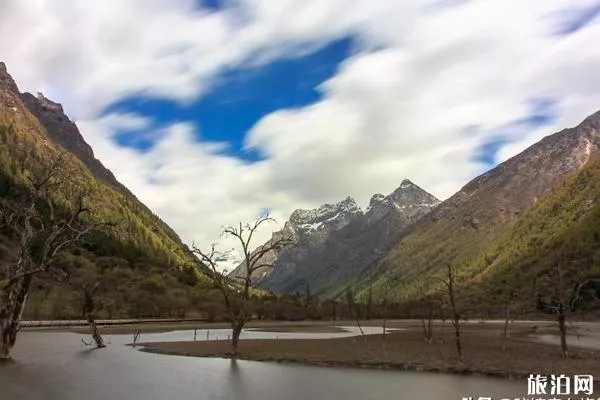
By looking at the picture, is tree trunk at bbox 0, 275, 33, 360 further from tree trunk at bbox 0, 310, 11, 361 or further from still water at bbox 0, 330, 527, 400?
still water at bbox 0, 330, 527, 400

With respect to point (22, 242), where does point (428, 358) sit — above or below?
below

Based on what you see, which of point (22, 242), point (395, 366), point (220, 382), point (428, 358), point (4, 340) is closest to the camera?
point (220, 382)

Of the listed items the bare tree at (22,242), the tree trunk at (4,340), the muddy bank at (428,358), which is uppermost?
the bare tree at (22,242)

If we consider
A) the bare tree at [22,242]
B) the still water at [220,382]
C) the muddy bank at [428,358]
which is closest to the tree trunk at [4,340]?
the bare tree at [22,242]

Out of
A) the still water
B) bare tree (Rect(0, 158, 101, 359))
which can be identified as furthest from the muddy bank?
bare tree (Rect(0, 158, 101, 359))

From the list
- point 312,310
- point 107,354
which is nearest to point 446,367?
point 107,354

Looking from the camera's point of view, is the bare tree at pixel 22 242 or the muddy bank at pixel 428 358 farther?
the bare tree at pixel 22 242

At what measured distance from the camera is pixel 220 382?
115ft

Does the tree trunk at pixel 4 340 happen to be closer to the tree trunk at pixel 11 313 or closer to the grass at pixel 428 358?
the tree trunk at pixel 11 313

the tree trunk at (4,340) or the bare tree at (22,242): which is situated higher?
the bare tree at (22,242)

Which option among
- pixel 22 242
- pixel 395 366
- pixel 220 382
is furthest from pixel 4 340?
pixel 395 366

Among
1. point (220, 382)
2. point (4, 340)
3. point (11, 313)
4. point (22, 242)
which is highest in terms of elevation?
point (22, 242)

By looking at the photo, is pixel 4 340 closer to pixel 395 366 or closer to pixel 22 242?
pixel 22 242

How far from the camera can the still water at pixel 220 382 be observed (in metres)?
30.1
